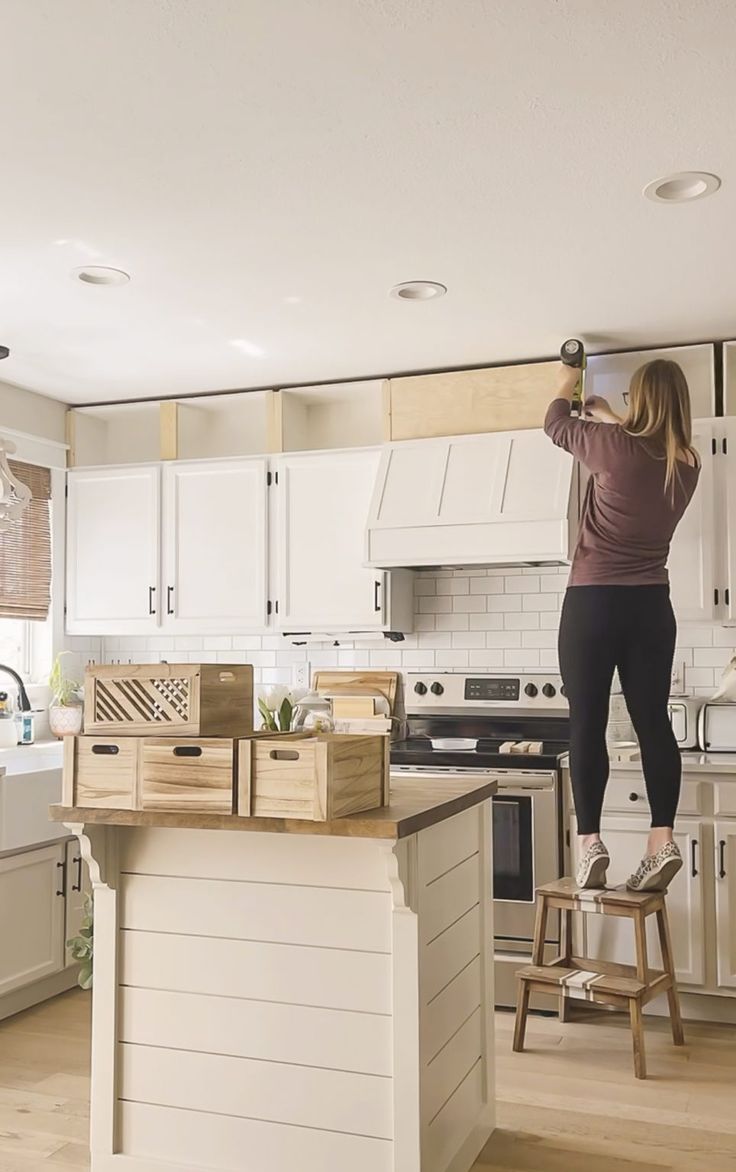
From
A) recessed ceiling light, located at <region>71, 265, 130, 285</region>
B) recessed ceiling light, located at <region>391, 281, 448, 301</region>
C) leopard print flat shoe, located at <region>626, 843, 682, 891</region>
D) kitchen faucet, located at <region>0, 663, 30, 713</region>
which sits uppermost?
recessed ceiling light, located at <region>391, 281, 448, 301</region>

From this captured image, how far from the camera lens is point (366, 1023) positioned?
250 centimetres

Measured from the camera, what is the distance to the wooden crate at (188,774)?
2.40 meters

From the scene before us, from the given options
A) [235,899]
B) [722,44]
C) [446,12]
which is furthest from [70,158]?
[235,899]

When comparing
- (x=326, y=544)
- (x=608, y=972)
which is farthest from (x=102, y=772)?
(x=326, y=544)

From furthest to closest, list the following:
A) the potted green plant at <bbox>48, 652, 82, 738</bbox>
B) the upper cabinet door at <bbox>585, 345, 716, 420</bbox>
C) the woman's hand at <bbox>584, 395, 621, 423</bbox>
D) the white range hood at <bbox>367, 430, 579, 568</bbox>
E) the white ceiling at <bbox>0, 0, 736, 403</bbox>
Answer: the potted green plant at <bbox>48, 652, 82, 738</bbox>
the upper cabinet door at <bbox>585, 345, 716, 420</bbox>
the white range hood at <bbox>367, 430, 579, 568</bbox>
the woman's hand at <bbox>584, 395, 621, 423</bbox>
the white ceiling at <bbox>0, 0, 736, 403</bbox>

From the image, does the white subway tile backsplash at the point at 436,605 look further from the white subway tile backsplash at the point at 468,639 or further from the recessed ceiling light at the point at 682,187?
the recessed ceiling light at the point at 682,187

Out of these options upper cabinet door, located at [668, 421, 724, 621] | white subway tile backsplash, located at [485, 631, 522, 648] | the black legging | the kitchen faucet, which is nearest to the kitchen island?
the black legging

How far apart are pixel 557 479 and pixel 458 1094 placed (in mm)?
2441

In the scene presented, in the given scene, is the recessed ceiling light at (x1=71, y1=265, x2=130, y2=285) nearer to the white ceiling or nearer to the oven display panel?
the white ceiling

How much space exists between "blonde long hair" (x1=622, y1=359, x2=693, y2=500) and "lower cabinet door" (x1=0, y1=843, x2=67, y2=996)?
9.11ft

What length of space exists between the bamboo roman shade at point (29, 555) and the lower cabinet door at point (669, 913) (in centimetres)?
278

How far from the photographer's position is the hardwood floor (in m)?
3.00

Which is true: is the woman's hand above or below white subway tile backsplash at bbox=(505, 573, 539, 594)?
above

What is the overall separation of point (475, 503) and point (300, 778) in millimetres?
2419
